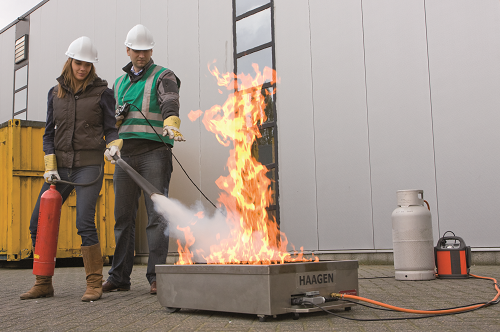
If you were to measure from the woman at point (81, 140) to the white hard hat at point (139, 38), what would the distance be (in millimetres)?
409

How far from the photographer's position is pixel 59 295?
14.5 ft

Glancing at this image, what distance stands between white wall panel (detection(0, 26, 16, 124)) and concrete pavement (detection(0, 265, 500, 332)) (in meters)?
12.0

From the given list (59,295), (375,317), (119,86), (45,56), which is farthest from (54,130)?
(45,56)

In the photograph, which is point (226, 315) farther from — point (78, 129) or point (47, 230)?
point (78, 129)

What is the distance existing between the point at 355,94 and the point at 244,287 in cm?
516

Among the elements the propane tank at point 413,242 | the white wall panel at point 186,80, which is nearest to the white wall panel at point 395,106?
the propane tank at point 413,242

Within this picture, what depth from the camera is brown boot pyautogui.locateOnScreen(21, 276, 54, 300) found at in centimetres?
417

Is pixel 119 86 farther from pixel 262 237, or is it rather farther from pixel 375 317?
pixel 375 317

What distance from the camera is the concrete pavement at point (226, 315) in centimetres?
257

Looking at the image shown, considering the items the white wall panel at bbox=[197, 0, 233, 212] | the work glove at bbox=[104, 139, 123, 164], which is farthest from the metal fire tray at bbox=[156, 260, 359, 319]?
the white wall panel at bbox=[197, 0, 233, 212]

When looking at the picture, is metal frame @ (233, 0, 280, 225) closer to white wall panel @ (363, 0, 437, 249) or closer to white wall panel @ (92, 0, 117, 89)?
white wall panel @ (363, 0, 437, 249)

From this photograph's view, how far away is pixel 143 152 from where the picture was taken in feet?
15.0

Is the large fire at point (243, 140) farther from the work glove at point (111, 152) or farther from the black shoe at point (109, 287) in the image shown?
the work glove at point (111, 152)

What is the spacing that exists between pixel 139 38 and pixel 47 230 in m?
1.98
